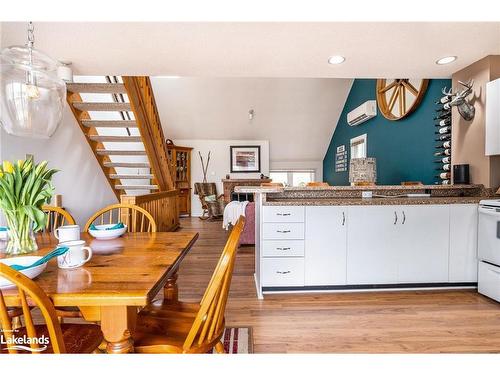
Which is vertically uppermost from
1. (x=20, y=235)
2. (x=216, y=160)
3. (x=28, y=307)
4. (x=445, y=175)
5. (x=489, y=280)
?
(x=216, y=160)

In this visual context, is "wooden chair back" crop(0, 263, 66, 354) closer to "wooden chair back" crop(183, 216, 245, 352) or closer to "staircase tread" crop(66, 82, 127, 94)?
"wooden chair back" crop(183, 216, 245, 352)

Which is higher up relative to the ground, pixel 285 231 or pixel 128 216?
pixel 128 216

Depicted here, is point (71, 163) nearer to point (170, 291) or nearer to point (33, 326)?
point (170, 291)

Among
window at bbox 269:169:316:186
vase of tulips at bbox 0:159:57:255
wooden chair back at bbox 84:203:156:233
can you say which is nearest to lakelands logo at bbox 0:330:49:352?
vase of tulips at bbox 0:159:57:255

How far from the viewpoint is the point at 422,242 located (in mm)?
2707

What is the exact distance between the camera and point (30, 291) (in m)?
0.80

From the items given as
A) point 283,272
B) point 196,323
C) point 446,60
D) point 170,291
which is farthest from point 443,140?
point 196,323

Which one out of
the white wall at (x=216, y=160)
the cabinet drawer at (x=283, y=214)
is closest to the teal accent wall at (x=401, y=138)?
the cabinet drawer at (x=283, y=214)

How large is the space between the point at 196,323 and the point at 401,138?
181 inches

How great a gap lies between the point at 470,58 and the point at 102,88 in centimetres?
406

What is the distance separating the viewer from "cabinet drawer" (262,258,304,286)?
2670mm

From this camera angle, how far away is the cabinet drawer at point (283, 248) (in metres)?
2.67
